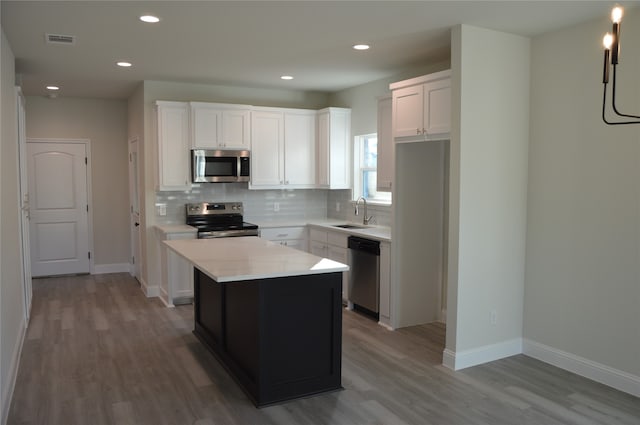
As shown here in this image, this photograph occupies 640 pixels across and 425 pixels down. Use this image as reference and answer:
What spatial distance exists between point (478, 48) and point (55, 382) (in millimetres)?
3968

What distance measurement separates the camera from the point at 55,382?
12.5 ft

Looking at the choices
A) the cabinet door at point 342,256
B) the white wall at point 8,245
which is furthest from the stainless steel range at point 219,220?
the white wall at point 8,245

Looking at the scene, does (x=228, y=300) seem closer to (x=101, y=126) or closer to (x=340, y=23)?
(x=340, y=23)

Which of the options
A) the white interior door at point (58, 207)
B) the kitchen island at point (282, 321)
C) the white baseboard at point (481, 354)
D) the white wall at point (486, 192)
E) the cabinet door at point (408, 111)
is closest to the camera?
the kitchen island at point (282, 321)

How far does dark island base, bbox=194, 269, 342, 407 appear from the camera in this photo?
338cm

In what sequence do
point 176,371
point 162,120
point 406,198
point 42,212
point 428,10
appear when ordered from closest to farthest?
point 428,10 < point 176,371 < point 406,198 < point 162,120 < point 42,212

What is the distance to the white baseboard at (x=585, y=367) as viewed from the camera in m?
3.59

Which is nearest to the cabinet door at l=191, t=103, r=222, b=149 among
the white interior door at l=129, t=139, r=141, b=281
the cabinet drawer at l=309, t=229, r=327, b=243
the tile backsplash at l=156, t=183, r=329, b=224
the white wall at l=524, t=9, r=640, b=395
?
the tile backsplash at l=156, t=183, r=329, b=224

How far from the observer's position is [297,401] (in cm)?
347

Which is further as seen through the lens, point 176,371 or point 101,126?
point 101,126

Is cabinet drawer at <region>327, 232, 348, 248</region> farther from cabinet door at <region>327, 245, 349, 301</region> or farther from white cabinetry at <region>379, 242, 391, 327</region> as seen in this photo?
white cabinetry at <region>379, 242, 391, 327</region>

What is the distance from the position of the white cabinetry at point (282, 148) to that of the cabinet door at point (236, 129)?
9 cm

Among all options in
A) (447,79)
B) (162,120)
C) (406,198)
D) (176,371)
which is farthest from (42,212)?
(447,79)

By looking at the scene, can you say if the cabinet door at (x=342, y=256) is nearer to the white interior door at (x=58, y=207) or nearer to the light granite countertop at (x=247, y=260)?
the light granite countertop at (x=247, y=260)
